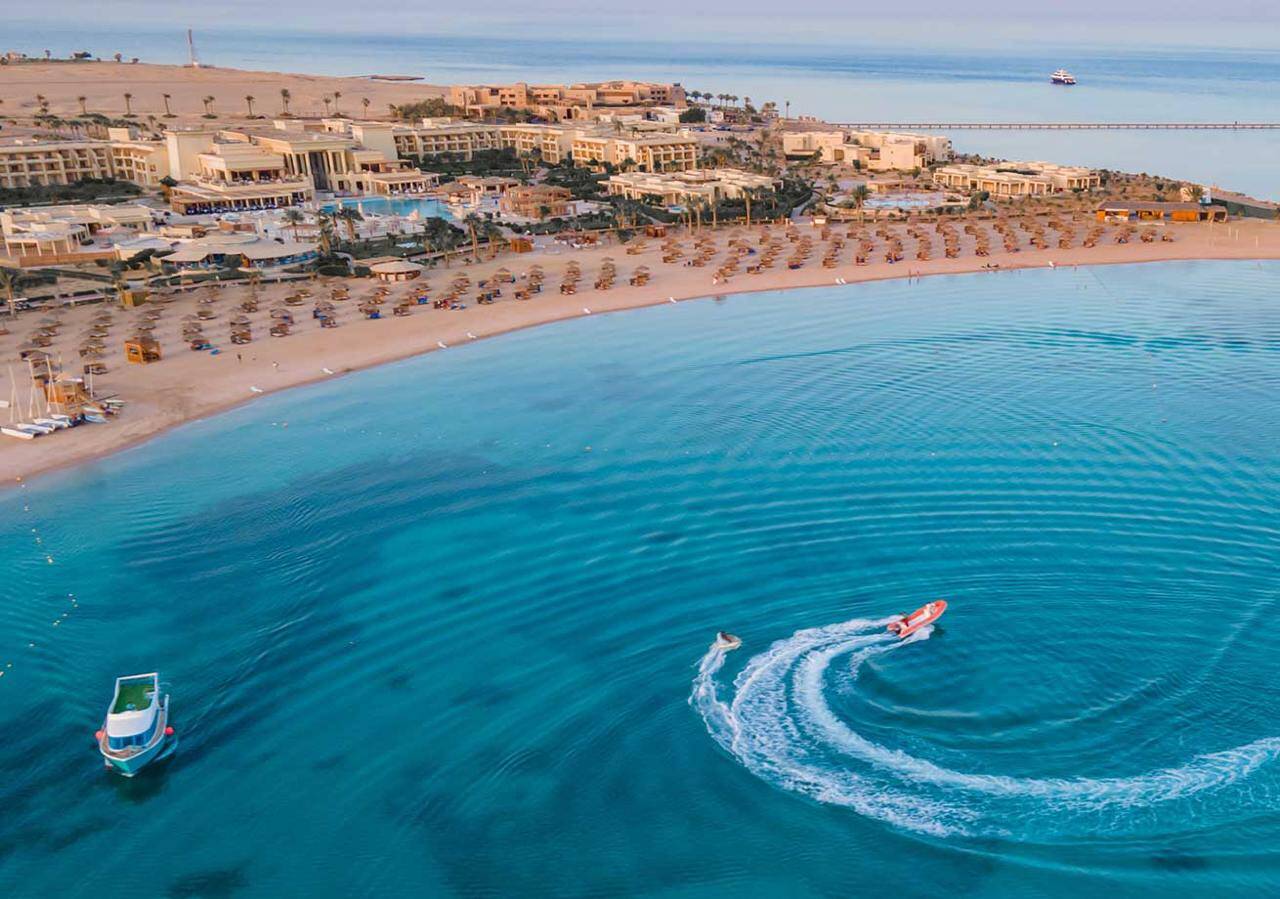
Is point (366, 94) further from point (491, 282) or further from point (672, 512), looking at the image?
point (672, 512)

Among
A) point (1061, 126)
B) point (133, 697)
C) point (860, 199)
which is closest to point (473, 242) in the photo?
point (860, 199)

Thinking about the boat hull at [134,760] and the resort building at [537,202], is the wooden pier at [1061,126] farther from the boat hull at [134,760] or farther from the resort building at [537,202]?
the boat hull at [134,760]

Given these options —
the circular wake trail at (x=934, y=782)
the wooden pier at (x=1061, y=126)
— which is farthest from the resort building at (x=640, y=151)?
the circular wake trail at (x=934, y=782)

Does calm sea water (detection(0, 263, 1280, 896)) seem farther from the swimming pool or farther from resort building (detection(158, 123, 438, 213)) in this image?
resort building (detection(158, 123, 438, 213))

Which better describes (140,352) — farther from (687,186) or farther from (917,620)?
(687,186)

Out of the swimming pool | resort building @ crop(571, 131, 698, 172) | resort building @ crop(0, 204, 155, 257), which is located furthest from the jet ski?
resort building @ crop(571, 131, 698, 172)

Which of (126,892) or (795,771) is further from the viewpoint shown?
(795,771)

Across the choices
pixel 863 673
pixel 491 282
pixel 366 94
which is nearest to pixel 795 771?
pixel 863 673

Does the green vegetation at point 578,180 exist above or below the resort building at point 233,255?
above
